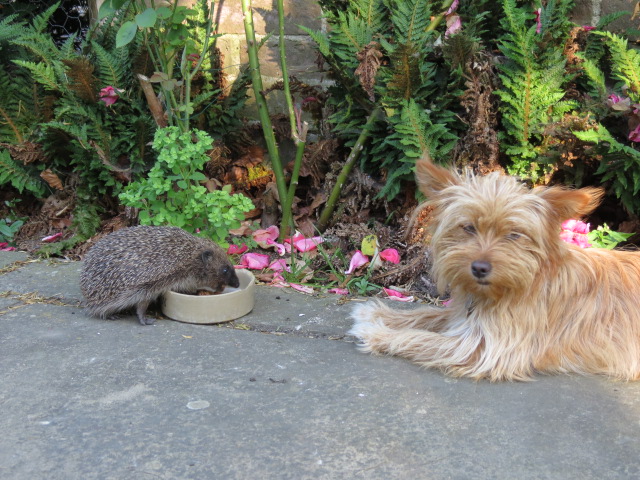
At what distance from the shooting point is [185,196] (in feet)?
17.4

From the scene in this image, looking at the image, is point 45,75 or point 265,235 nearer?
point 45,75

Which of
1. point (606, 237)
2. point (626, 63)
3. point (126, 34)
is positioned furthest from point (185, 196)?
point (626, 63)

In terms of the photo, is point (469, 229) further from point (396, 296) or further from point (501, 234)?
point (396, 296)

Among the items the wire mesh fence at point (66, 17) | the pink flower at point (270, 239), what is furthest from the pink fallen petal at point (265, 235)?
the wire mesh fence at point (66, 17)

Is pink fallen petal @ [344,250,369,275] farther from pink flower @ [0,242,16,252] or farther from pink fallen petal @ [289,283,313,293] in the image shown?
pink flower @ [0,242,16,252]

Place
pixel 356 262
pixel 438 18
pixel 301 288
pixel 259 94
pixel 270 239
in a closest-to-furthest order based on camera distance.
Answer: pixel 301 288 → pixel 356 262 → pixel 438 18 → pixel 259 94 → pixel 270 239

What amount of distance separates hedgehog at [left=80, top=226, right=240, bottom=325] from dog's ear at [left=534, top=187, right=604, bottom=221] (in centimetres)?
245

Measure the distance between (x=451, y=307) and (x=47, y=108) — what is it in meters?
4.68

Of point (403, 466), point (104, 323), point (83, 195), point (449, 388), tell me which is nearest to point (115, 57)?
point (83, 195)

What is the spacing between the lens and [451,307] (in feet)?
13.6

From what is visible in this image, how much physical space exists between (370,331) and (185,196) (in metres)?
2.10

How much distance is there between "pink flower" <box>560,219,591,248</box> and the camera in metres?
5.04

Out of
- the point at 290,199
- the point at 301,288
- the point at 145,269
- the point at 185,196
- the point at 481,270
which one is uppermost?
the point at 481,270

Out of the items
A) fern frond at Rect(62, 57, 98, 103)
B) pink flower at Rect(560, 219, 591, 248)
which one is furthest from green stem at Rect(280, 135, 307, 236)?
pink flower at Rect(560, 219, 591, 248)
